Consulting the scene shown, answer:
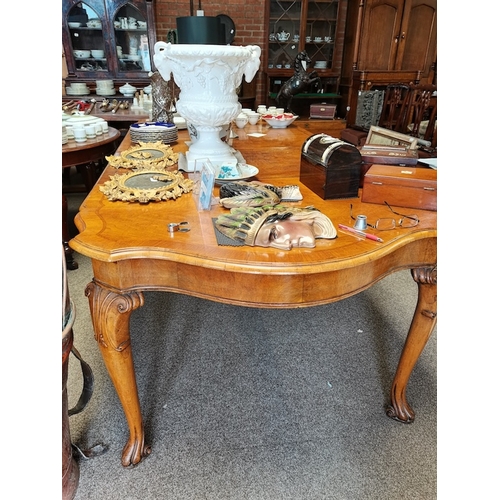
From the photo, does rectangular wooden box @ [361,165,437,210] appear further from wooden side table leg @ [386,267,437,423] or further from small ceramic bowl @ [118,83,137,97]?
small ceramic bowl @ [118,83,137,97]

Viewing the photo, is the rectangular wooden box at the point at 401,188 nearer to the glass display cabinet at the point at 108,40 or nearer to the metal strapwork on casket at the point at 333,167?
the metal strapwork on casket at the point at 333,167

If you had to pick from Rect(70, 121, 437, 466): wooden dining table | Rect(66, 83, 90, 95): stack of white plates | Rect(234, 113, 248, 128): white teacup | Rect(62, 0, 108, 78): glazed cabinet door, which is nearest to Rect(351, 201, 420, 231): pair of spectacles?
Rect(70, 121, 437, 466): wooden dining table

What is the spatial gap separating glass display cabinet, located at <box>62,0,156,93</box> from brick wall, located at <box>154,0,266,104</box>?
0.70ft

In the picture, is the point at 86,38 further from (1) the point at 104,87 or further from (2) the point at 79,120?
(2) the point at 79,120

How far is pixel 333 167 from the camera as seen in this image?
1.04m

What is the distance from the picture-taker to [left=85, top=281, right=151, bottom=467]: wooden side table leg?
0.91 m

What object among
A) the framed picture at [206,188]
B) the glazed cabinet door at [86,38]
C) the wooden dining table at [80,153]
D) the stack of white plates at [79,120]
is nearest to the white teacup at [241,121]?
the wooden dining table at [80,153]

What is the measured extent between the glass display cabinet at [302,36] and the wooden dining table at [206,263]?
385 centimetres

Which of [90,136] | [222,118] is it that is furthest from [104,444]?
[90,136]

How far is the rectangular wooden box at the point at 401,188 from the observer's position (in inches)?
38.9

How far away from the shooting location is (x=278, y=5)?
421 cm

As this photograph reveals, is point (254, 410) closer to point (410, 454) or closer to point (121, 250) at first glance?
point (410, 454)
